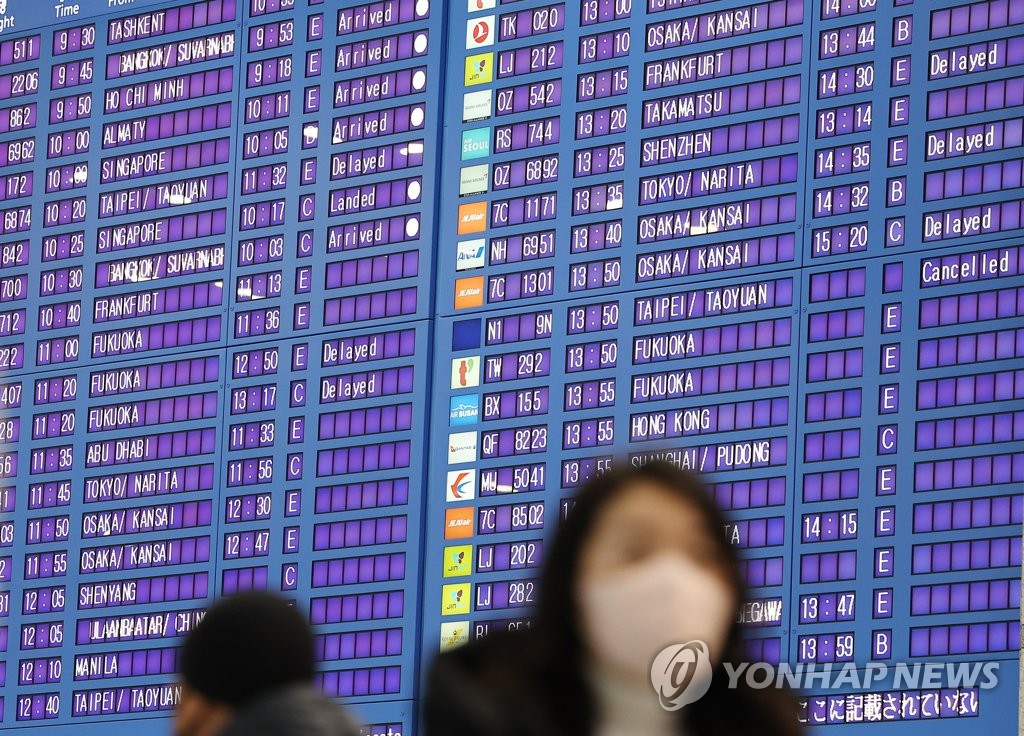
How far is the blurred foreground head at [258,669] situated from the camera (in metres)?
5.47

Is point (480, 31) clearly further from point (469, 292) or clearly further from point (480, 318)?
point (480, 318)

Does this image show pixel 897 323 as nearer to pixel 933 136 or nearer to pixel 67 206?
pixel 933 136

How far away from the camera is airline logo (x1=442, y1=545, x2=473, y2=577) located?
1204 inches

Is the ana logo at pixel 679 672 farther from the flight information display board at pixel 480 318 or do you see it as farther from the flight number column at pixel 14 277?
the flight number column at pixel 14 277

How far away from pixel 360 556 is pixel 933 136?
334 inches

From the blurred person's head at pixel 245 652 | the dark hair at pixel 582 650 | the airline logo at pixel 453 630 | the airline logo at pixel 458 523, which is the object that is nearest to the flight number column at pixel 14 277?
the airline logo at pixel 453 630

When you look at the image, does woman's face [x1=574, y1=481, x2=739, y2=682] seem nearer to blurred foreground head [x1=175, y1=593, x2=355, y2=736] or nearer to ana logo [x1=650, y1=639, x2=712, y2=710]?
ana logo [x1=650, y1=639, x2=712, y2=710]

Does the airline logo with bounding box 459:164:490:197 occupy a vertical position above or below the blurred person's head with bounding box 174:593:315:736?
above

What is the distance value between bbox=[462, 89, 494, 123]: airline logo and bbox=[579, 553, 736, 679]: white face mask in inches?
1097

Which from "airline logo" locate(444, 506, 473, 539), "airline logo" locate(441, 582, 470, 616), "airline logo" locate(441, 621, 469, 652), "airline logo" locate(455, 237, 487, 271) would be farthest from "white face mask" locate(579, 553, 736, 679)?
"airline logo" locate(455, 237, 487, 271)

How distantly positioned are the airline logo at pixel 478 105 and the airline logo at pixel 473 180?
63 cm

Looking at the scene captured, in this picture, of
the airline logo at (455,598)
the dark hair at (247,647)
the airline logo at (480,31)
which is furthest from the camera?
the airline logo at (480,31)

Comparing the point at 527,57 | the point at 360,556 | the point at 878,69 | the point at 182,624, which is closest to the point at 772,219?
the point at 878,69

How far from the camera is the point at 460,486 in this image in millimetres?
30812
